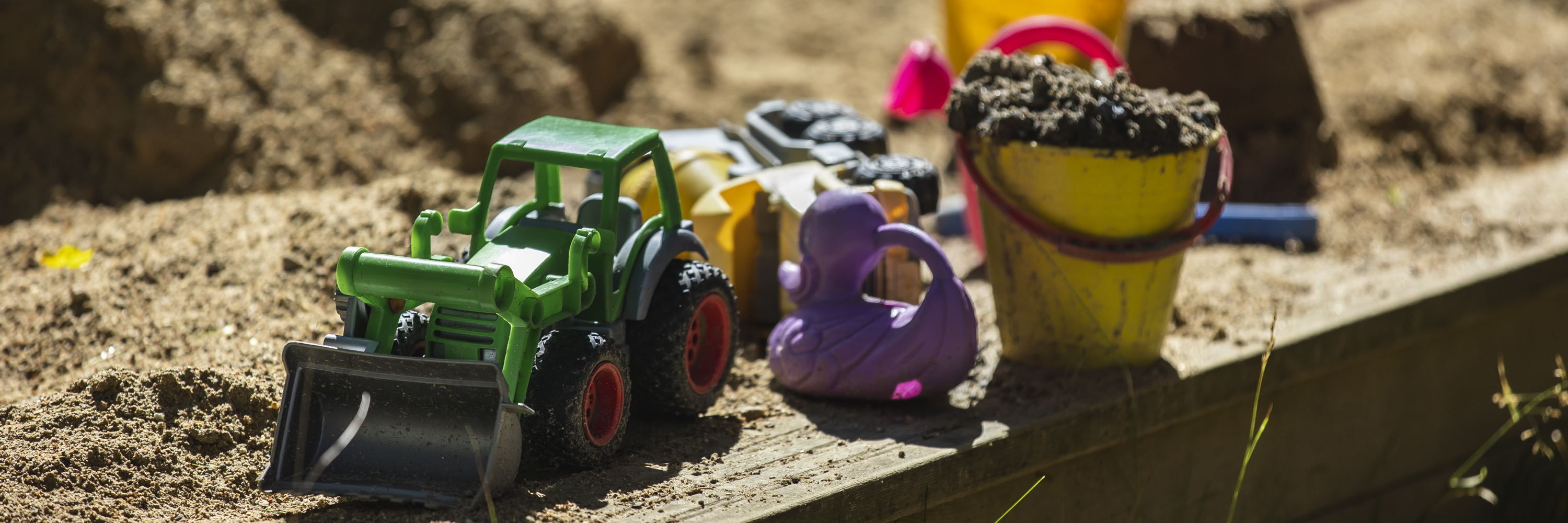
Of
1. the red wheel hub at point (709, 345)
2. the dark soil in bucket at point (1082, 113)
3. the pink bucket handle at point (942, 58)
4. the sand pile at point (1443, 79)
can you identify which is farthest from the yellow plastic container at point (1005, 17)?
the red wheel hub at point (709, 345)

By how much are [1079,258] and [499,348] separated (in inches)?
49.4

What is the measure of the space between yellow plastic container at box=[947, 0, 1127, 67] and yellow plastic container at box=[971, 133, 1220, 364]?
182cm

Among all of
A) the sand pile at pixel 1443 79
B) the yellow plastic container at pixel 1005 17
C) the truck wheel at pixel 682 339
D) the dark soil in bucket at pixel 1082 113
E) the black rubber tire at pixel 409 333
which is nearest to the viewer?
the black rubber tire at pixel 409 333

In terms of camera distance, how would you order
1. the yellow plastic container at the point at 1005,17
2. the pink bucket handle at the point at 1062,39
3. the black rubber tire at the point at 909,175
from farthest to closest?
1. the yellow plastic container at the point at 1005,17
2. the pink bucket handle at the point at 1062,39
3. the black rubber tire at the point at 909,175

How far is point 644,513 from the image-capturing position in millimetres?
1985

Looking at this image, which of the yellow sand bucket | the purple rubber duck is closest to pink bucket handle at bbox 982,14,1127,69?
the yellow sand bucket

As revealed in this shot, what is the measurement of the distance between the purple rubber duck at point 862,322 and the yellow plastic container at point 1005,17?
2095 millimetres

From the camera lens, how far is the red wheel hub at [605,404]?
216 cm

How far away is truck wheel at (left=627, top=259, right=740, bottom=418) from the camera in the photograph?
90.0 inches

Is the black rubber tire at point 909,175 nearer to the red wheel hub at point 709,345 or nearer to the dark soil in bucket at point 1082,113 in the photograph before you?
the dark soil in bucket at point 1082,113

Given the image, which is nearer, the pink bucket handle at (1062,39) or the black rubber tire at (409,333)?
the black rubber tire at (409,333)

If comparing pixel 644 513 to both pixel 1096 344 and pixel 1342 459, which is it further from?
pixel 1342 459

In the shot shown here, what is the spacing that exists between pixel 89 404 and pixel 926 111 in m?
2.67

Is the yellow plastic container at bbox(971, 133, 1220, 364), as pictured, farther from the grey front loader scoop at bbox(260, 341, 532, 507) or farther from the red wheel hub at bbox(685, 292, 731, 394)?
the grey front loader scoop at bbox(260, 341, 532, 507)
